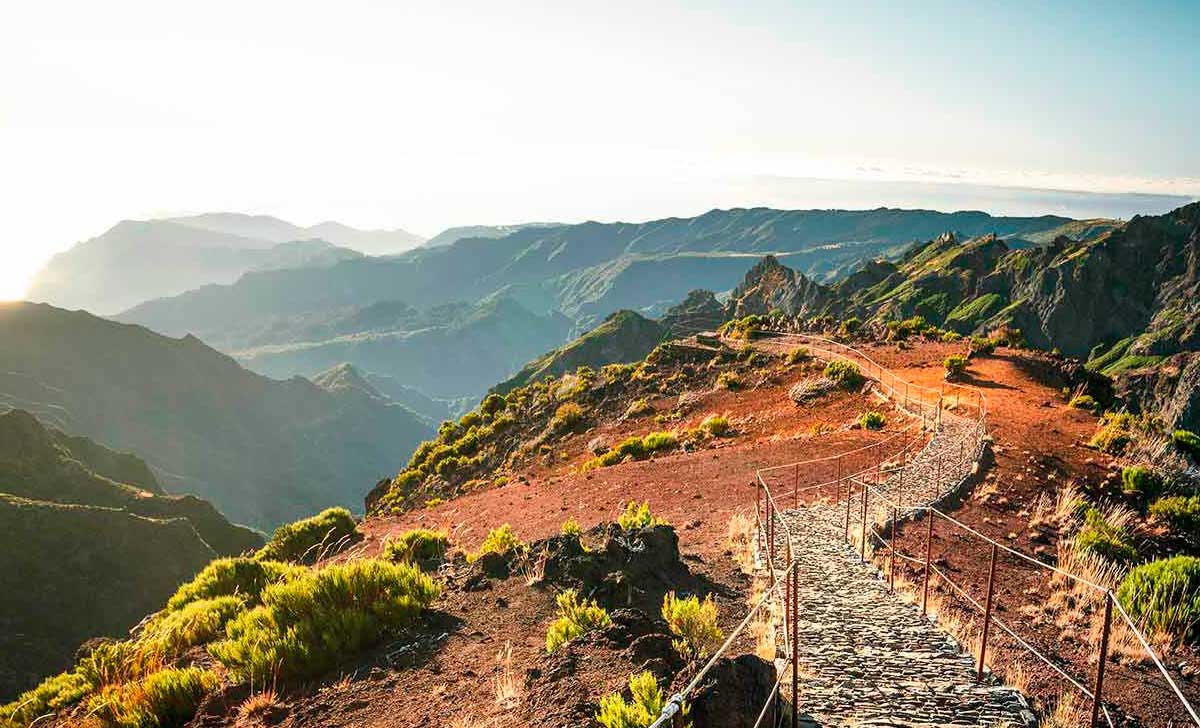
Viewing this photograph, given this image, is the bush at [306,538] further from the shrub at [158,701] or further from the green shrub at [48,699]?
the shrub at [158,701]

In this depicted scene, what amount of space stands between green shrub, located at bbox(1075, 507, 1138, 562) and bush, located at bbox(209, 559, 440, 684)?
11669mm

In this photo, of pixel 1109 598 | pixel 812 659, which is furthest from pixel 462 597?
pixel 1109 598

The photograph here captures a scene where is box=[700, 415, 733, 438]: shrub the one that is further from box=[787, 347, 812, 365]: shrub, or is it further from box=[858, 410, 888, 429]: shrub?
box=[787, 347, 812, 365]: shrub

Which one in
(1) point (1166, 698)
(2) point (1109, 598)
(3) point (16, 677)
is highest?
(2) point (1109, 598)

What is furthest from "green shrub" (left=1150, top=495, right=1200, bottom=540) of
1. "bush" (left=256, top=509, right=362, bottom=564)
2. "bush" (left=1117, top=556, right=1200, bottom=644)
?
"bush" (left=256, top=509, right=362, bottom=564)

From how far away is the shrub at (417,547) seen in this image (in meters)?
13.1

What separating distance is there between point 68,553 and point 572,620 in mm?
64576

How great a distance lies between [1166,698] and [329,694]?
9648 mm

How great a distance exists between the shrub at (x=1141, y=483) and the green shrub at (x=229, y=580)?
19411 mm

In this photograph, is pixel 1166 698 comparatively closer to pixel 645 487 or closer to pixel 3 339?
pixel 645 487

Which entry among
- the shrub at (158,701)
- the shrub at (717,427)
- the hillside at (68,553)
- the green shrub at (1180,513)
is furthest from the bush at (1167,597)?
the hillside at (68,553)

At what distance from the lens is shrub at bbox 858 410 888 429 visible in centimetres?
2456

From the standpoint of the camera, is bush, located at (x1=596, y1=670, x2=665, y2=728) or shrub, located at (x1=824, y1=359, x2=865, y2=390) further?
shrub, located at (x1=824, y1=359, x2=865, y2=390)

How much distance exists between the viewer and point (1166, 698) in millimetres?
7555
